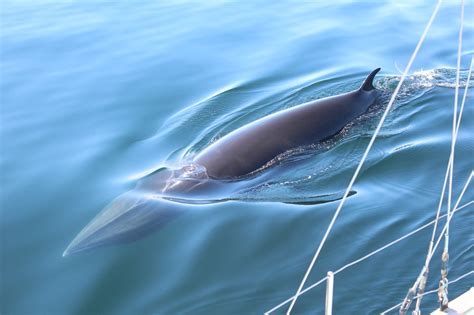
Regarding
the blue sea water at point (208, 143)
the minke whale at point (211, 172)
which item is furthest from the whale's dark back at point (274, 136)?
the blue sea water at point (208, 143)

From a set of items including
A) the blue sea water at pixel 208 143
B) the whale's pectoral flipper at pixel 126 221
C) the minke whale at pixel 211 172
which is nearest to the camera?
the blue sea water at pixel 208 143

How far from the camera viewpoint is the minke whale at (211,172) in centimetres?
771

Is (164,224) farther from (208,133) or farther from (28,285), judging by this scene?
(208,133)

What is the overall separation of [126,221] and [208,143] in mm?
2707

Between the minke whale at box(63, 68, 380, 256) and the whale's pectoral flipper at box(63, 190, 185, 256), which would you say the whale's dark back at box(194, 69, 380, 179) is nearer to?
the minke whale at box(63, 68, 380, 256)

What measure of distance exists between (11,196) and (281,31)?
9067 mm

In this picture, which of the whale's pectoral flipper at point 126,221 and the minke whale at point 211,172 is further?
the minke whale at point 211,172

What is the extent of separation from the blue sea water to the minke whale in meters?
0.20

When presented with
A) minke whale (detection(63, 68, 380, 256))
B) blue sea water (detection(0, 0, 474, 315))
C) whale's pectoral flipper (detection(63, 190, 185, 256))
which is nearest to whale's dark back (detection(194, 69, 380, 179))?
minke whale (detection(63, 68, 380, 256))

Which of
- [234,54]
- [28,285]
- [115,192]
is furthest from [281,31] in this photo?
[28,285]

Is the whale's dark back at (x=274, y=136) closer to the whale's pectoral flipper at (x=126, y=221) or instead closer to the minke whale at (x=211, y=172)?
the minke whale at (x=211, y=172)

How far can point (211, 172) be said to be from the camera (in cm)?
859

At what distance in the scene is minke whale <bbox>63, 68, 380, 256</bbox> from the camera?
7.71 metres

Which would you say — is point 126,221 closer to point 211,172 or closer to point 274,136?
point 211,172
